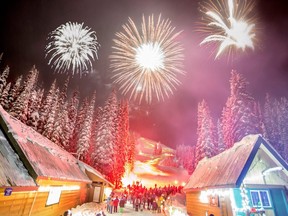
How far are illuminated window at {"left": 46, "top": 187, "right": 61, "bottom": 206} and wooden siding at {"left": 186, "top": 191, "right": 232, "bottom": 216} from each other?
10.5 m

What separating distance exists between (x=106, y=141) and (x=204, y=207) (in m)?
25.5

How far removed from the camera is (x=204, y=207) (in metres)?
15.7

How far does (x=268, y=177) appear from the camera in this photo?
1210 cm

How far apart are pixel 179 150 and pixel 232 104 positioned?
89757mm

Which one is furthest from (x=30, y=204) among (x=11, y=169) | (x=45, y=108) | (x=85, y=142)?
(x=45, y=108)

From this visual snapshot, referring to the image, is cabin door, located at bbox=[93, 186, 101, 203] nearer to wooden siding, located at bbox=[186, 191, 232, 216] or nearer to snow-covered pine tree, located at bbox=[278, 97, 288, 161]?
wooden siding, located at bbox=[186, 191, 232, 216]

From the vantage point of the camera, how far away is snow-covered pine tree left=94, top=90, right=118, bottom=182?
121 ft

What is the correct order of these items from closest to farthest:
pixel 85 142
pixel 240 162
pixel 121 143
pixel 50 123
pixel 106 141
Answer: pixel 240 162 → pixel 50 123 → pixel 106 141 → pixel 85 142 → pixel 121 143

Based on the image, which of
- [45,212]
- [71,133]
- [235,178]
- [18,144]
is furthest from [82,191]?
[71,133]

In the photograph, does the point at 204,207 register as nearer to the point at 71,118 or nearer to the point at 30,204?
the point at 30,204

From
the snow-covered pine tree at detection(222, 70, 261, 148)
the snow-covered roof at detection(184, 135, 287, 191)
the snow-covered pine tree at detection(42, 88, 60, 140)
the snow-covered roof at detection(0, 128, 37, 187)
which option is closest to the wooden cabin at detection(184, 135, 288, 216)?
the snow-covered roof at detection(184, 135, 287, 191)

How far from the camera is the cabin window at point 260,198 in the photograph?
11.6 m

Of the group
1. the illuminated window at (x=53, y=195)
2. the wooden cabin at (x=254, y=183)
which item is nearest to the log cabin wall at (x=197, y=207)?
the wooden cabin at (x=254, y=183)

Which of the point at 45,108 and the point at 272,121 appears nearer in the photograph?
the point at 45,108
